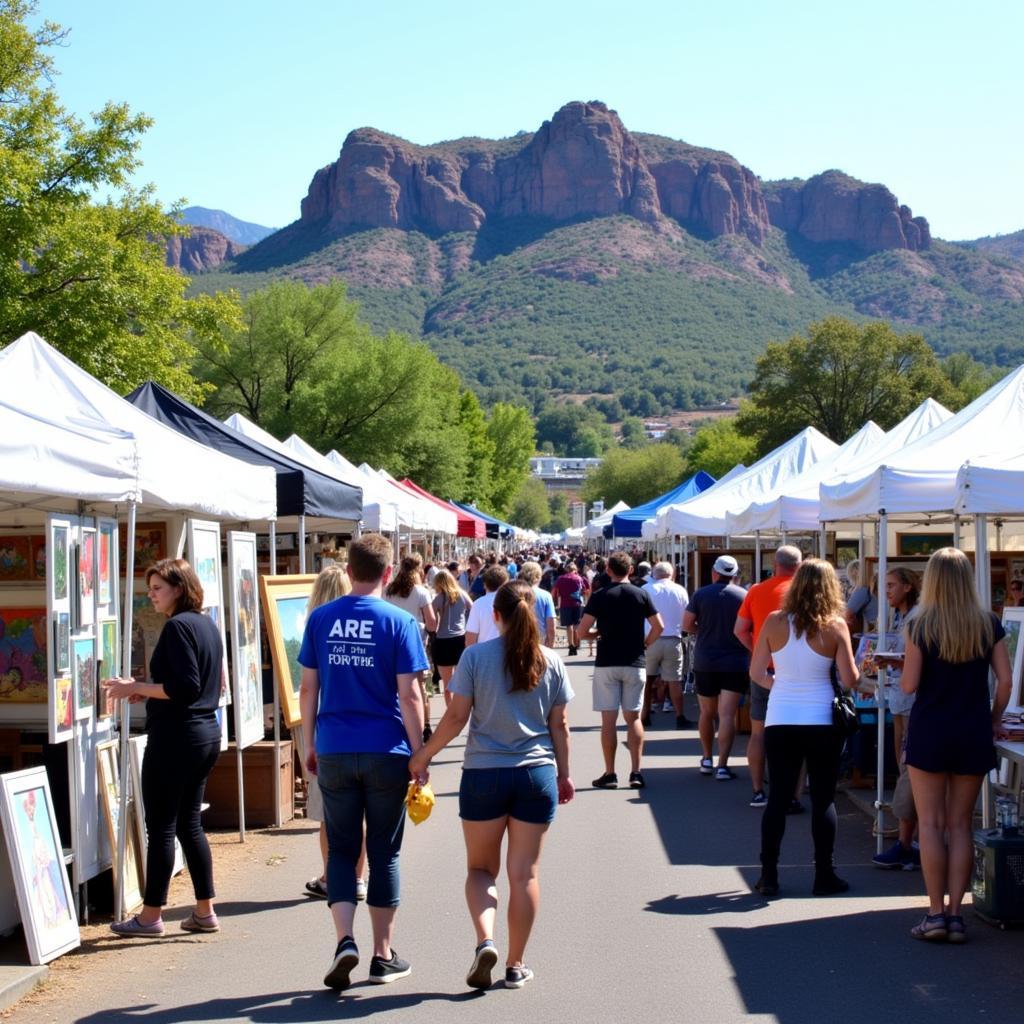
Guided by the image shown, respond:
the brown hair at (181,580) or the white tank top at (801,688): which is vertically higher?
the brown hair at (181,580)

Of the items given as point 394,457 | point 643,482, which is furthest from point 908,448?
point 643,482

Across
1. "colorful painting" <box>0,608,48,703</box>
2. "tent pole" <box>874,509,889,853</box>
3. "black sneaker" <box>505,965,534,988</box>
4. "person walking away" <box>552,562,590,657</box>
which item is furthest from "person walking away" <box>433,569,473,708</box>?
"person walking away" <box>552,562,590,657</box>

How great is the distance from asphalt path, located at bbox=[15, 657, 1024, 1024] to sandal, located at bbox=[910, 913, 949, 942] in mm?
93

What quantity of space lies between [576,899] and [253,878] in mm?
2015

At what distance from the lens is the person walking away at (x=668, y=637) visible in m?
14.9

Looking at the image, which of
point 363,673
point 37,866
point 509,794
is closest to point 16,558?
point 37,866

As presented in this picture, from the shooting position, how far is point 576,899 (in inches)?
294

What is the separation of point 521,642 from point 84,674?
2506mm

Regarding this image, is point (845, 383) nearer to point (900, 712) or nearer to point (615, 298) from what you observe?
point (900, 712)

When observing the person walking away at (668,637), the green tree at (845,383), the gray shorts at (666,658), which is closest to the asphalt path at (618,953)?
the person walking away at (668,637)

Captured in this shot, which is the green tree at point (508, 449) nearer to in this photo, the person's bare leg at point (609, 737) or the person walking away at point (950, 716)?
the person's bare leg at point (609, 737)

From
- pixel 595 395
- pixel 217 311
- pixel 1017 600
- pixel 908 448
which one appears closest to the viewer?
pixel 908 448

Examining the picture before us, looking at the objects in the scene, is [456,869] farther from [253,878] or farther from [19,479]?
[19,479]

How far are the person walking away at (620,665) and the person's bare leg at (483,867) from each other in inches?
216
